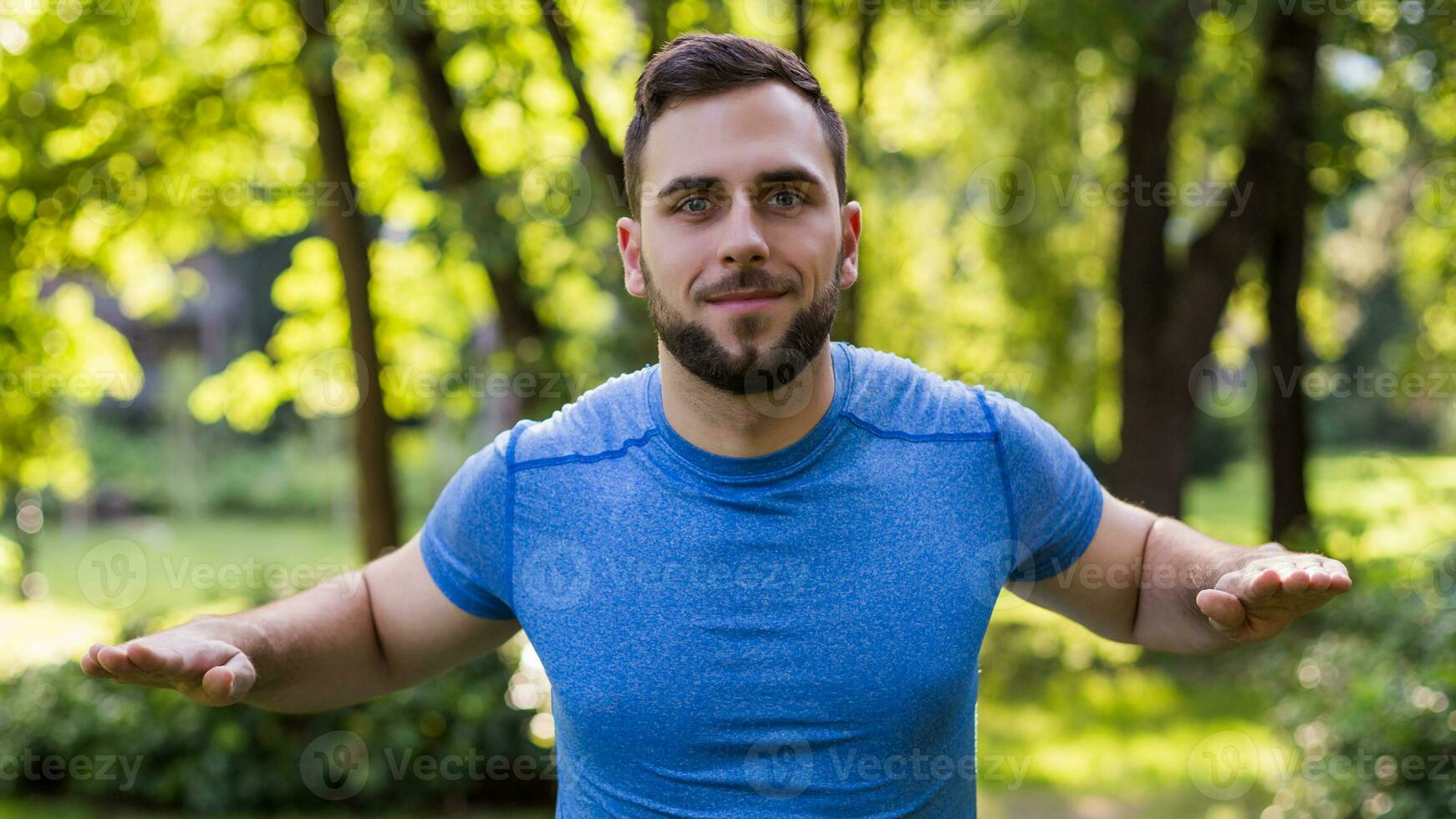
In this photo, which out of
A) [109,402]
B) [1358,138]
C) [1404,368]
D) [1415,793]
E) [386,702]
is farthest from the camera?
[109,402]

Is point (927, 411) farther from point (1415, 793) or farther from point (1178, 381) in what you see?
point (1178, 381)

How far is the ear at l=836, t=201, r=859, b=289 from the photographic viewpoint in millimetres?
2113

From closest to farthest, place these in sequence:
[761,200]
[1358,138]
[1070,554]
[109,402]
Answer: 1. [761,200]
2. [1070,554]
3. [1358,138]
4. [109,402]

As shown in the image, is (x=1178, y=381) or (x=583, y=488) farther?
(x=1178, y=381)

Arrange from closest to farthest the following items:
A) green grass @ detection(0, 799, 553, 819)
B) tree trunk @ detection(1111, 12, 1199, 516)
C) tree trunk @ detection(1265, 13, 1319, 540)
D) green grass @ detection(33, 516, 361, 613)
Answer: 1. green grass @ detection(0, 799, 553, 819)
2. tree trunk @ detection(1265, 13, 1319, 540)
3. tree trunk @ detection(1111, 12, 1199, 516)
4. green grass @ detection(33, 516, 361, 613)

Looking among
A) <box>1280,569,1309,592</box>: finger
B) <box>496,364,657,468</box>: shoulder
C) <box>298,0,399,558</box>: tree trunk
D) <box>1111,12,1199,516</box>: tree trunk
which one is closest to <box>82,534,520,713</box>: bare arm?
<box>496,364,657,468</box>: shoulder

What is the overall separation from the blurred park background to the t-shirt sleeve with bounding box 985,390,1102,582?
13.6 inches

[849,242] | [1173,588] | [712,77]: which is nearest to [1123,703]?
[1173,588]

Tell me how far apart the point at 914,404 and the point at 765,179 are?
45 centimetres

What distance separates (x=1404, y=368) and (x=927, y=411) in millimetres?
8764

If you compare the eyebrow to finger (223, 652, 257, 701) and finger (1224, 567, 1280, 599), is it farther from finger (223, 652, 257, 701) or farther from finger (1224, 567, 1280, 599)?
finger (223, 652, 257, 701)

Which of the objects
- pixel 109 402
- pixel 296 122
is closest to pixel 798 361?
pixel 296 122

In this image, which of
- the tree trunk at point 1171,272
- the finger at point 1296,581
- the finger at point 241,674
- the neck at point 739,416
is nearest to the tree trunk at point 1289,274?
the tree trunk at point 1171,272

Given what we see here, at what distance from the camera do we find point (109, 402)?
3138 centimetres
